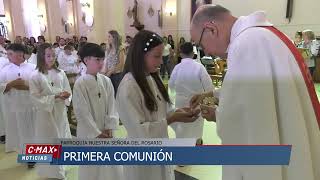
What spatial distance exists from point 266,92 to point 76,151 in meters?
0.97

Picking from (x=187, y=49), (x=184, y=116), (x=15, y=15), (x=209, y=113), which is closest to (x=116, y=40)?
(x=187, y=49)

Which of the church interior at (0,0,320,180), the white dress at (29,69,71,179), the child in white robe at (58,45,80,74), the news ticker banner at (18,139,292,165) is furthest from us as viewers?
the child in white robe at (58,45,80,74)

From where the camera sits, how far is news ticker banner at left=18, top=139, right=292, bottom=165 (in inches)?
52.0

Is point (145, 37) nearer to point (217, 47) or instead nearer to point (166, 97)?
point (166, 97)

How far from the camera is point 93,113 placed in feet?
8.54

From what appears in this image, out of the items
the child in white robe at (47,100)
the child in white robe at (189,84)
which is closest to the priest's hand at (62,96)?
the child in white robe at (47,100)

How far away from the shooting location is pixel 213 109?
1644 mm

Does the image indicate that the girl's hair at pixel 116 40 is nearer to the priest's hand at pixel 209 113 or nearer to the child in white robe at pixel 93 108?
the child in white robe at pixel 93 108

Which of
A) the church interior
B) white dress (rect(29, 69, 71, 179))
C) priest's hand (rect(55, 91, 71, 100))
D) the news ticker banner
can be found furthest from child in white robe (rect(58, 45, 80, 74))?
the news ticker banner

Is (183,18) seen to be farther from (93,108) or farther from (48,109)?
(93,108)

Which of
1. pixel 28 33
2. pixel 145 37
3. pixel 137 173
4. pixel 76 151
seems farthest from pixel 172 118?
pixel 28 33

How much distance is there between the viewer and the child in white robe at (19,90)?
3871 millimetres

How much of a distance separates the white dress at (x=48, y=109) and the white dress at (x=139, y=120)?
1.52 metres

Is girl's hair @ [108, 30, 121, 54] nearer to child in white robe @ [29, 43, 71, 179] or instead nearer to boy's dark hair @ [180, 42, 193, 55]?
boy's dark hair @ [180, 42, 193, 55]
